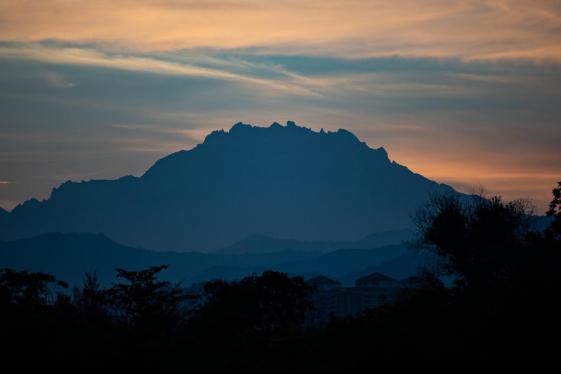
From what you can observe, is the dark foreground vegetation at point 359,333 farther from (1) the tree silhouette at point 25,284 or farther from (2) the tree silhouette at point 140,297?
(2) the tree silhouette at point 140,297

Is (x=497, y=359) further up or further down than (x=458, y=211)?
further down

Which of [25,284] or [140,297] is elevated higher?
[25,284]

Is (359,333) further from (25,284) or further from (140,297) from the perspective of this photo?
(140,297)

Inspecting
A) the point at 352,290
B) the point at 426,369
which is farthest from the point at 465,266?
the point at 352,290

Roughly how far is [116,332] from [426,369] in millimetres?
11462

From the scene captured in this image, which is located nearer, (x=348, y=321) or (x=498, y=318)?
(x=498, y=318)

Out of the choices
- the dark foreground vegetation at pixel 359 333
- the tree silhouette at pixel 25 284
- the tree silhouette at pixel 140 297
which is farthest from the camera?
the tree silhouette at pixel 140 297

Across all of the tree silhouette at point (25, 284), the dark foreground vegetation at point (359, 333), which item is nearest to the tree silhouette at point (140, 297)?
the dark foreground vegetation at point (359, 333)

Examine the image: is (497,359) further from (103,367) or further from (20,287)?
(20,287)

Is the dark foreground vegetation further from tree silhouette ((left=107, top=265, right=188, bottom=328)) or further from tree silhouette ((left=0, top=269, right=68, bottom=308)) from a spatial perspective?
tree silhouette ((left=107, top=265, right=188, bottom=328))

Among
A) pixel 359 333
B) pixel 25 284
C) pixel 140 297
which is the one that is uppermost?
pixel 25 284

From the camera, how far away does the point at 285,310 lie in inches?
2431

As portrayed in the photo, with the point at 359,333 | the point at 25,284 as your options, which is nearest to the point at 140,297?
the point at 25,284

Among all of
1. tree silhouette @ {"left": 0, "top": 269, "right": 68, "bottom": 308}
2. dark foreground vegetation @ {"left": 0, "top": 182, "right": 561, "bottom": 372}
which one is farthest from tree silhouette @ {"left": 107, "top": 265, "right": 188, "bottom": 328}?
tree silhouette @ {"left": 0, "top": 269, "right": 68, "bottom": 308}
